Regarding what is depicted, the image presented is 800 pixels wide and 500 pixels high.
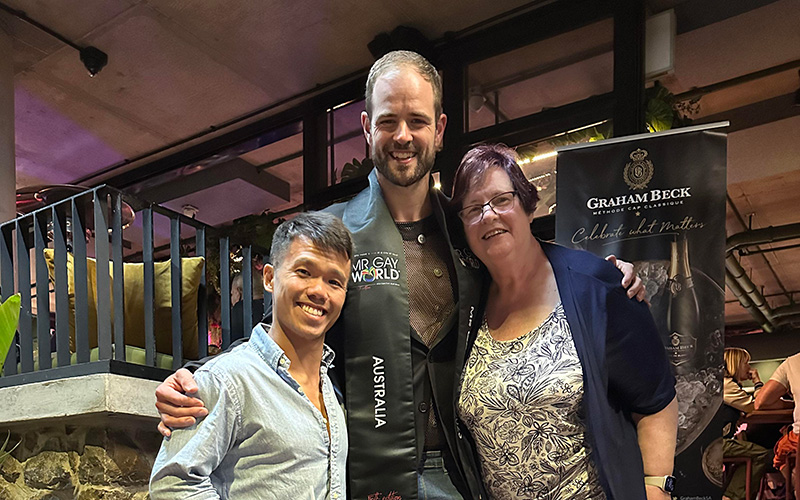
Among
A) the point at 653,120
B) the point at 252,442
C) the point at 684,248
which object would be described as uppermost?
the point at 653,120

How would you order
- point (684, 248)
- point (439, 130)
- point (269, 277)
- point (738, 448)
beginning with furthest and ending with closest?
point (738, 448), point (684, 248), point (439, 130), point (269, 277)

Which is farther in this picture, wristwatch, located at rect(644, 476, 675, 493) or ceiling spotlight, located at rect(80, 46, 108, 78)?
ceiling spotlight, located at rect(80, 46, 108, 78)

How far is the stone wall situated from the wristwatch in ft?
7.07

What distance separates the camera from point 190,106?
19.1 ft

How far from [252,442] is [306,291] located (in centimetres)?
31

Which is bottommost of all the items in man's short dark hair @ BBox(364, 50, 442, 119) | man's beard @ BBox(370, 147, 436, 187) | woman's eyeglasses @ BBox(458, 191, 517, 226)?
woman's eyeglasses @ BBox(458, 191, 517, 226)

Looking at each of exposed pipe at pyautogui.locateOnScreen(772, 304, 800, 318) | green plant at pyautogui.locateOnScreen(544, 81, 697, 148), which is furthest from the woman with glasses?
exposed pipe at pyautogui.locateOnScreen(772, 304, 800, 318)

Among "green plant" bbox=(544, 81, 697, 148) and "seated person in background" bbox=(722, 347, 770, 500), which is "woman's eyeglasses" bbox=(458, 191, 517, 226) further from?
"seated person in background" bbox=(722, 347, 770, 500)

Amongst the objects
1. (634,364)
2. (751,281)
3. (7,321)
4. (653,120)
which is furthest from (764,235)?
(7,321)

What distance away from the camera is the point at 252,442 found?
138 centimetres

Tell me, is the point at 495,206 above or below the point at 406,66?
below

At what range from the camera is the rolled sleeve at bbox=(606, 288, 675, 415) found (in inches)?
65.3

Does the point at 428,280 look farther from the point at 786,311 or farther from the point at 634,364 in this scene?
the point at 786,311

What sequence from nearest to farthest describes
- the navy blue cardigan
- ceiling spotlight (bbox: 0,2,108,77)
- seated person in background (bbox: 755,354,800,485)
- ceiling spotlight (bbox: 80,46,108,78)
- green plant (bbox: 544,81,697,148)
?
the navy blue cardigan
green plant (bbox: 544,81,697,148)
seated person in background (bbox: 755,354,800,485)
ceiling spotlight (bbox: 0,2,108,77)
ceiling spotlight (bbox: 80,46,108,78)
